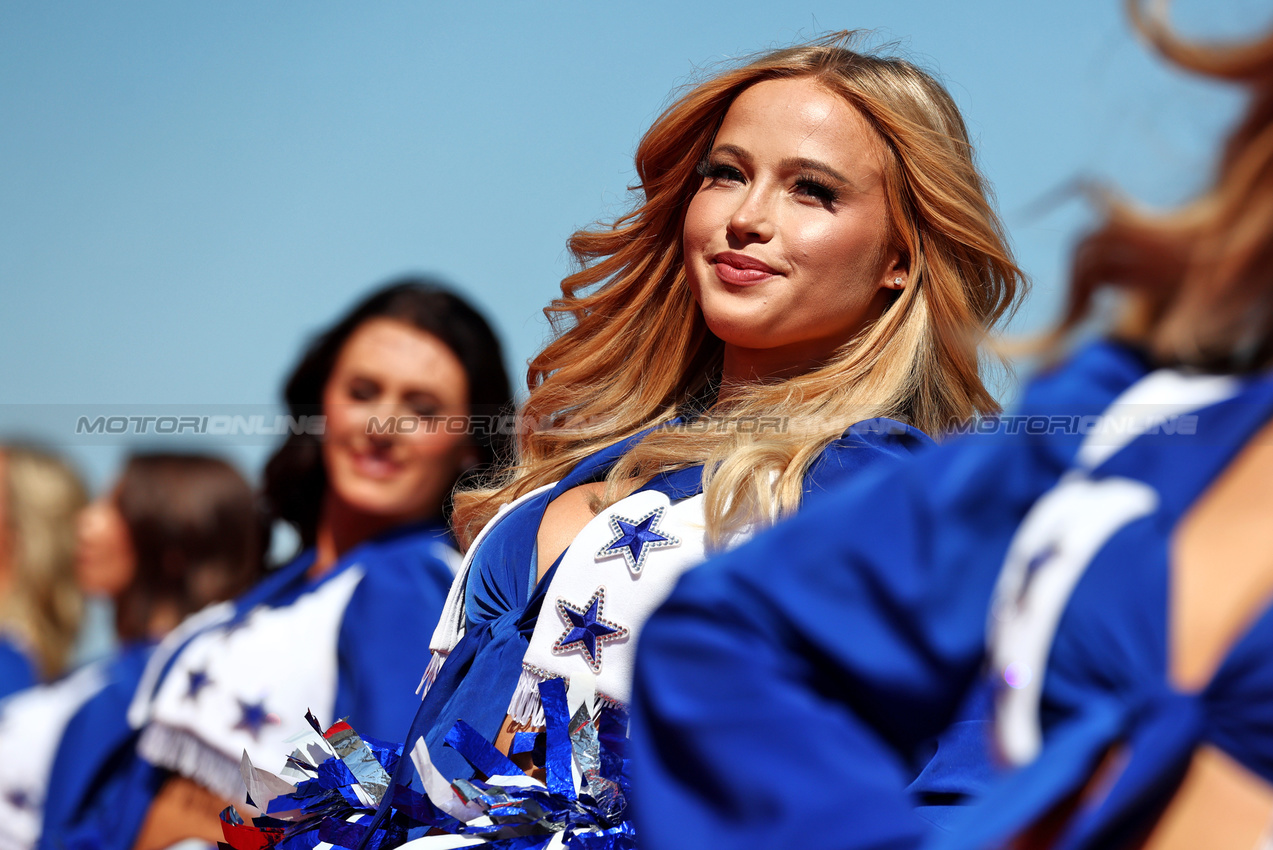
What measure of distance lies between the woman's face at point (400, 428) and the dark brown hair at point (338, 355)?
0.16 ft

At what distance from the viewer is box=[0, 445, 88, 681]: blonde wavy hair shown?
4816 mm

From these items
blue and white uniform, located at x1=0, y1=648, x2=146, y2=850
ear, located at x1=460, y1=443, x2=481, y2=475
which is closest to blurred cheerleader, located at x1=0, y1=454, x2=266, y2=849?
blue and white uniform, located at x1=0, y1=648, x2=146, y2=850

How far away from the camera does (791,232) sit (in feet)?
7.38

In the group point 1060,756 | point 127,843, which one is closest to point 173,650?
point 127,843

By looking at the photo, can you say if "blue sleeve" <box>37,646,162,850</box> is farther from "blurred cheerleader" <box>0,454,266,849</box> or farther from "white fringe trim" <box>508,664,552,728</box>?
"white fringe trim" <box>508,664,552,728</box>

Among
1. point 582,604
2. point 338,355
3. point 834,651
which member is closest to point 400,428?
point 338,355

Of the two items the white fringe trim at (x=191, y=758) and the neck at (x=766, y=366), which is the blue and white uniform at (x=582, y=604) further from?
the white fringe trim at (x=191, y=758)

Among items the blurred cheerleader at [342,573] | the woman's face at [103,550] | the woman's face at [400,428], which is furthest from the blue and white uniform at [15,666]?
the woman's face at [400,428]

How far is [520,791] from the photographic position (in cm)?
176

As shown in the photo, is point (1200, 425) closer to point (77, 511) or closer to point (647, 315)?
point (647, 315)

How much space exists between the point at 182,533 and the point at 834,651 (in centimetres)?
425

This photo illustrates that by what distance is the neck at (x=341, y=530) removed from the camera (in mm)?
4086

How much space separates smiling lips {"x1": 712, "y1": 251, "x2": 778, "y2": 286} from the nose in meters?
0.04

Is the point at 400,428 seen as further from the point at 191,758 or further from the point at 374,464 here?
the point at 191,758
